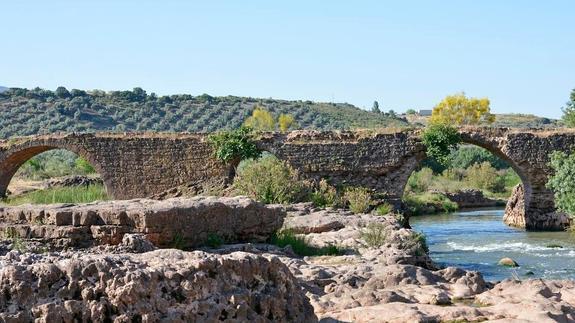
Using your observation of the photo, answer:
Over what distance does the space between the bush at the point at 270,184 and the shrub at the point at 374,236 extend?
7.07 meters

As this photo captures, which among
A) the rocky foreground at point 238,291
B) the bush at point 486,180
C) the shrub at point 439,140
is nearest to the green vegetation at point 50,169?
the bush at point 486,180

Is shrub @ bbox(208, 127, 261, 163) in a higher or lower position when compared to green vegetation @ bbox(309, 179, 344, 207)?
higher

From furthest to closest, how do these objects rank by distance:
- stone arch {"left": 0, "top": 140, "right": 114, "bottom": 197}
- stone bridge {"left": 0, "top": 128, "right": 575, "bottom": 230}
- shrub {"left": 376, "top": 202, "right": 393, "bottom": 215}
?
stone arch {"left": 0, "top": 140, "right": 114, "bottom": 197}
stone bridge {"left": 0, "top": 128, "right": 575, "bottom": 230}
shrub {"left": 376, "top": 202, "right": 393, "bottom": 215}

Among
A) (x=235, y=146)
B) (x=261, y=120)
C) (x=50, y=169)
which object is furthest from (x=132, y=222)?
(x=261, y=120)

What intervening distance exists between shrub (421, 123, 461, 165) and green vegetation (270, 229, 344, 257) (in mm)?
13037

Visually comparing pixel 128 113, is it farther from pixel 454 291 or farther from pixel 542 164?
pixel 454 291

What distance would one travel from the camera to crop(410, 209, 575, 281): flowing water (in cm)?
1582

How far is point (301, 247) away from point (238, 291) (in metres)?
6.08

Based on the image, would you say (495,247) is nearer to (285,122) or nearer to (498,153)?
(498,153)

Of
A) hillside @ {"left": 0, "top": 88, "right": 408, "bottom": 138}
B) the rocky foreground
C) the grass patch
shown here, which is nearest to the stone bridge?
the grass patch

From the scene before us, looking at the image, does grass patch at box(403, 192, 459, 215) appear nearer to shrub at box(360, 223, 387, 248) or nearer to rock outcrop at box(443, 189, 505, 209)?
rock outcrop at box(443, 189, 505, 209)

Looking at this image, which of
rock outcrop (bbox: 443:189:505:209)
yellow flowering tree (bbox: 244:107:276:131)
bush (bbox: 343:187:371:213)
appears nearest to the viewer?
bush (bbox: 343:187:371:213)

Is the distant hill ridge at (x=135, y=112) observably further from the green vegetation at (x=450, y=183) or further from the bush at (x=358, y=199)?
the bush at (x=358, y=199)

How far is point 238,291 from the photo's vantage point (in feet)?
15.6
